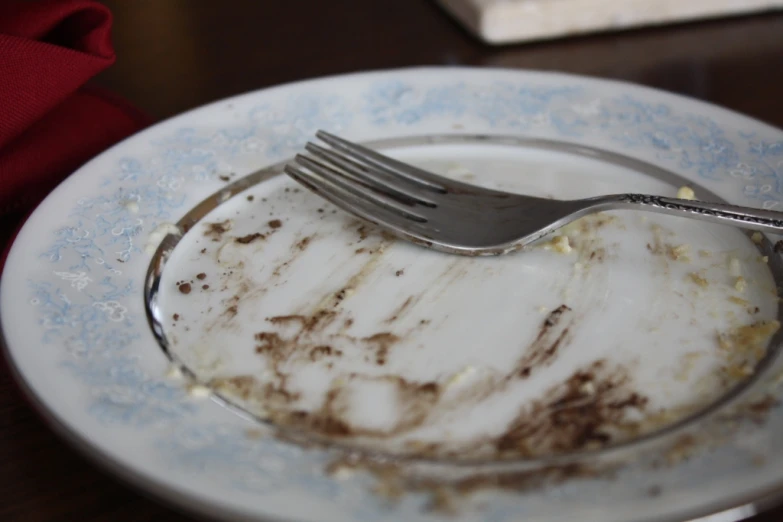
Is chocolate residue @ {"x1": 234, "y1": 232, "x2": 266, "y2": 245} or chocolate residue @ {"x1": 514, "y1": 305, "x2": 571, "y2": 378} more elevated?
chocolate residue @ {"x1": 514, "y1": 305, "x2": 571, "y2": 378}

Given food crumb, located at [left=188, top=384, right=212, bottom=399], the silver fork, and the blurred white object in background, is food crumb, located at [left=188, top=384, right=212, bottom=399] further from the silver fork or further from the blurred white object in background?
the blurred white object in background

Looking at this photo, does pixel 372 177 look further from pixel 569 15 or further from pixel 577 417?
pixel 569 15

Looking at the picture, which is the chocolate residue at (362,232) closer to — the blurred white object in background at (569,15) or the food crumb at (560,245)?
the food crumb at (560,245)

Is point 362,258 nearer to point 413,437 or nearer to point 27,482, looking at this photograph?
point 413,437

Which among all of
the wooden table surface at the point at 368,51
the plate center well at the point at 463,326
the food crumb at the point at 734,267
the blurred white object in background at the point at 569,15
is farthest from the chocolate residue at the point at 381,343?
the blurred white object in background at the point at 569,15

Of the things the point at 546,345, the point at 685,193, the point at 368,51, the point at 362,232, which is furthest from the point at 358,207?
the point at 368,51

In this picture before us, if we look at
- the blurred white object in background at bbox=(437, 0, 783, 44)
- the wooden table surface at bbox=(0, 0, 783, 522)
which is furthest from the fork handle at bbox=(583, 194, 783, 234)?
the blurred white object in background at bbox=(437, 0, 783, 44)
